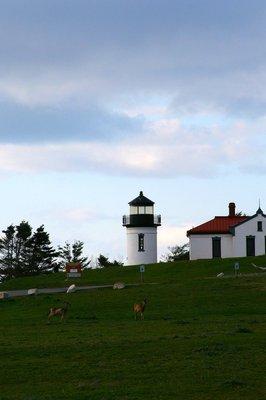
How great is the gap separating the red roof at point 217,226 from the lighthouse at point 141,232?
5.78m

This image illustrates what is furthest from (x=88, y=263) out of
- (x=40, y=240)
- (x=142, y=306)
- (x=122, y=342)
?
(x=122, y=342)

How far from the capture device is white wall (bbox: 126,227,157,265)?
80688 mm

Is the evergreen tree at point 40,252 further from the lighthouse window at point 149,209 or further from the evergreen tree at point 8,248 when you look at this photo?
the lighthouse window at point 149,209

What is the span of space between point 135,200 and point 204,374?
66.2 meters

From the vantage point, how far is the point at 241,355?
1992cm

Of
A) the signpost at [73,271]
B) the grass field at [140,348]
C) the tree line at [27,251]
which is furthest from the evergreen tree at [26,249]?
the grass field at [140,348]

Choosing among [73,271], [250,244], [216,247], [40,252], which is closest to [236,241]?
[250,244]

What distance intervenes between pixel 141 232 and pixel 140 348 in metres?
60.2

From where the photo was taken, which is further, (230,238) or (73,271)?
(230,238)

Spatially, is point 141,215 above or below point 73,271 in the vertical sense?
above

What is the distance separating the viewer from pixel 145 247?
3189 inches

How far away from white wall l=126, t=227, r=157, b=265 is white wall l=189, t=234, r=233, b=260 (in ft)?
17.8

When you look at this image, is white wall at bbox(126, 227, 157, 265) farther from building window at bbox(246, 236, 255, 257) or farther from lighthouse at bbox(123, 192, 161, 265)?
building window at bbox(246, 236, 255, 257)

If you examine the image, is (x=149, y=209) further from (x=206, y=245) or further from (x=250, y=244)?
(x=250, y=244)
